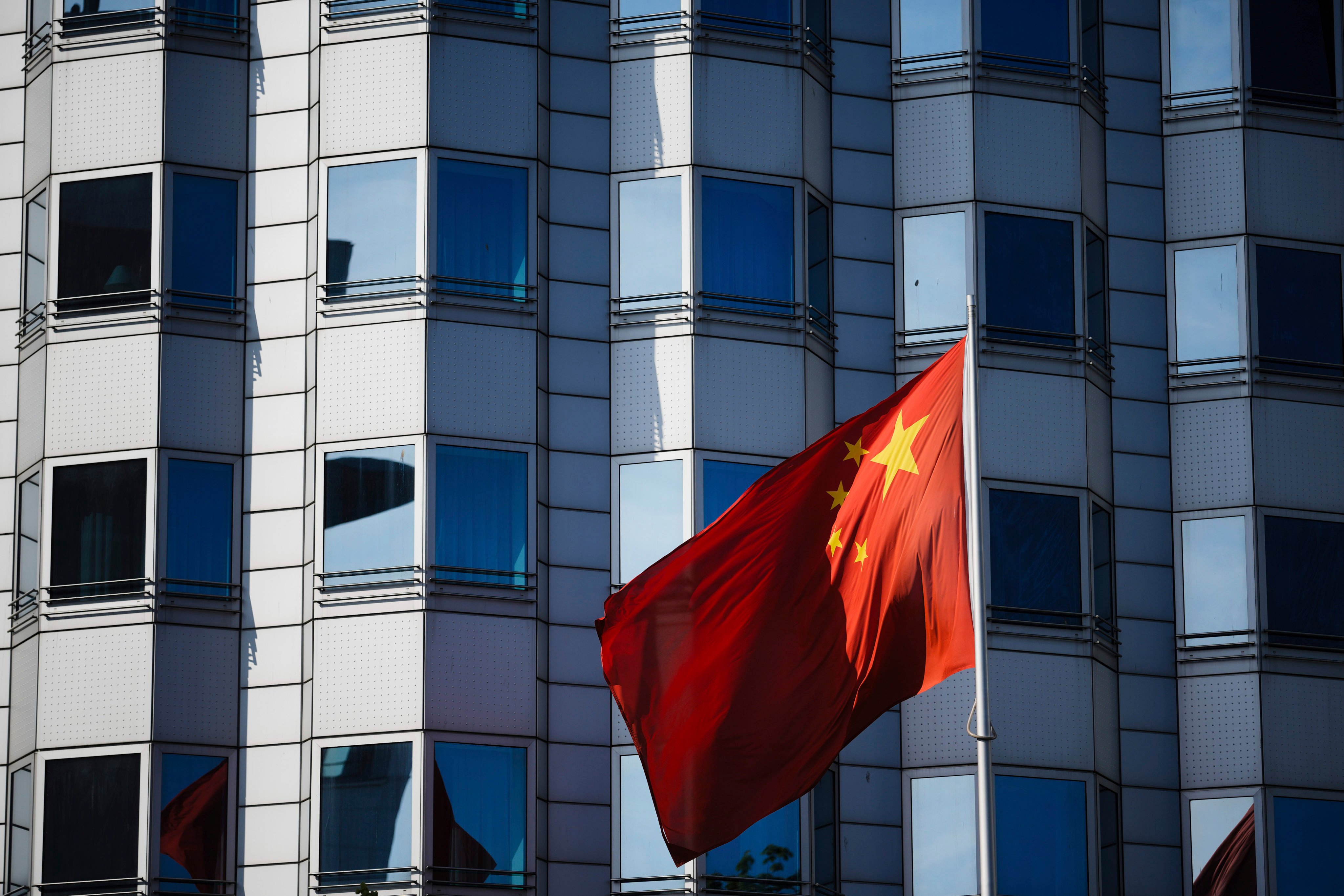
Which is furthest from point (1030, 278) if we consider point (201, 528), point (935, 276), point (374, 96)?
point (201, 528)

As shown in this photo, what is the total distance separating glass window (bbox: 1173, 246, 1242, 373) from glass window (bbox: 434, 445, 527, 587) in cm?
1078

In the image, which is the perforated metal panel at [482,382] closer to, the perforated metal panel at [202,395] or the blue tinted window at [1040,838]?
the perforated metal panel at [202,395]

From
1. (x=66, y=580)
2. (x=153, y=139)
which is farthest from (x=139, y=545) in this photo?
(x=153, y=139)

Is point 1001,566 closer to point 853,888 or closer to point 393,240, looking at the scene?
point 853,888

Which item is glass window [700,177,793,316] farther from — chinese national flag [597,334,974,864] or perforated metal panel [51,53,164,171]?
chinese national flag [597,334,974,864]

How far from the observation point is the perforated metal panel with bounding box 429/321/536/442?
28281 millimetres

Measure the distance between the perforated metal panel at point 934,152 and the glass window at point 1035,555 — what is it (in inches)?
188

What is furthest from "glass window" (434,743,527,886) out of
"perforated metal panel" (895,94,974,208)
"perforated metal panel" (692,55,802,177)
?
"perforated metal panel" (895,94,974,208)

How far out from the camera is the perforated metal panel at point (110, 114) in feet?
98.0

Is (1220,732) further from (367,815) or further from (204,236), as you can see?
(204,236)

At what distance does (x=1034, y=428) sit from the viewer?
3008 centimetres

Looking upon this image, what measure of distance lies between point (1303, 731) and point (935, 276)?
871cm

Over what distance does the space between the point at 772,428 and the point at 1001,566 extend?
13.0 feet

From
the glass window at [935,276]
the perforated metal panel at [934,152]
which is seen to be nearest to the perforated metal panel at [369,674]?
the glass window at [935,276]
